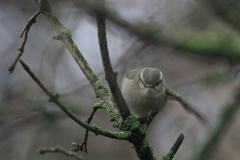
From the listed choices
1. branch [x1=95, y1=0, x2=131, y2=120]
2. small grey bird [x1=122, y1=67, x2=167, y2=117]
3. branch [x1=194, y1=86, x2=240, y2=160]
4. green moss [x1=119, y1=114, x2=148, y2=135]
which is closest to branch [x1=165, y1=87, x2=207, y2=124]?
small grey bird [x1=122, y1=67, x2=167, y2=117]

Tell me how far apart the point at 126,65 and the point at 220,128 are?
60.8 inches

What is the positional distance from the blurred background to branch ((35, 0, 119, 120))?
8.7 inches

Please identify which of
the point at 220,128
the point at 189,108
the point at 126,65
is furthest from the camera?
the point at 126,65

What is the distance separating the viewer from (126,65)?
12.6 ft

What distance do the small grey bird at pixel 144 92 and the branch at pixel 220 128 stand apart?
0.70 metres

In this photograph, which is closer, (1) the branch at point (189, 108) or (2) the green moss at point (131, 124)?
(2) the green moss at point (131, 124)

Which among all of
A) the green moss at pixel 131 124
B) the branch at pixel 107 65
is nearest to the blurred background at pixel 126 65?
the branch at pixel 107 65

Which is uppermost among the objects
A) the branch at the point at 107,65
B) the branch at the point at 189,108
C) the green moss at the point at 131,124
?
the branch at the point at 189,108

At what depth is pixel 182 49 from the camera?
3.02 m

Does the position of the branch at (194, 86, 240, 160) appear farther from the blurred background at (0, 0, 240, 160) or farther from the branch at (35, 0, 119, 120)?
the branch at (35, 0, 119, 120)

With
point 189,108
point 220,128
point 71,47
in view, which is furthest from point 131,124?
point 220,128

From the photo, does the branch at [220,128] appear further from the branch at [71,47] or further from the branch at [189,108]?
the branch at [71,47]

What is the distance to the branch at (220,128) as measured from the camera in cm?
309

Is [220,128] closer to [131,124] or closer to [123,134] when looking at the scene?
[131,124]
